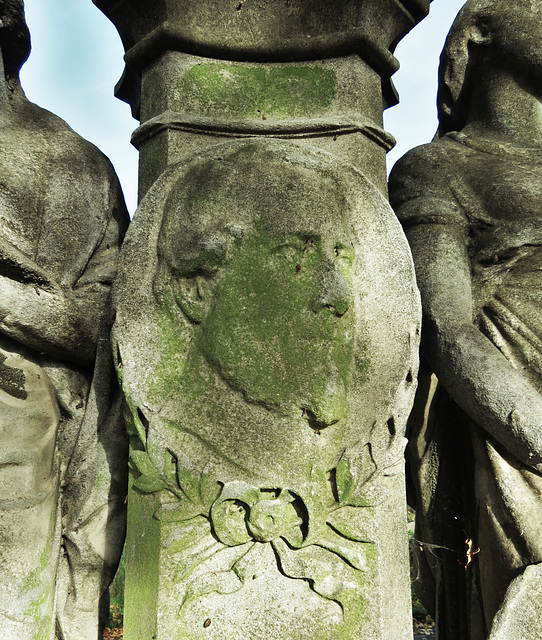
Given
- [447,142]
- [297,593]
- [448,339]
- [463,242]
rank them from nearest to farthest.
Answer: [297,593] → [448,339] → [463,242] → [447,142]

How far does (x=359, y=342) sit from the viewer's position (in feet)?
8.19

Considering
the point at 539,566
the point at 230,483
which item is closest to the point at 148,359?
the point at 230,483

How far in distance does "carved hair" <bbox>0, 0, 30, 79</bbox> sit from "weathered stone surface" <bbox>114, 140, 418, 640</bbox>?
91cm

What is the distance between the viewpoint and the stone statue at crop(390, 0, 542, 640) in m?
2.61

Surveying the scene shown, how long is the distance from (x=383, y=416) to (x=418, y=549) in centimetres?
90

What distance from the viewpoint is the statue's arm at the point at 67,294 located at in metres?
2.62

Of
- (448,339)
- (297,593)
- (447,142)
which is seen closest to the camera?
(297,593)

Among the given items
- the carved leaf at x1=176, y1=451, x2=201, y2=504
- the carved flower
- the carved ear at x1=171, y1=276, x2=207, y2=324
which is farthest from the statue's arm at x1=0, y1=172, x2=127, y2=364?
the carved flower

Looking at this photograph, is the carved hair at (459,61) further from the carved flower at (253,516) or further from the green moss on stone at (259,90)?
the carved flower at (253,516)

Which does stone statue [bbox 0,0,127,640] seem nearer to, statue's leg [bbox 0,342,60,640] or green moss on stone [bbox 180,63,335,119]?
statue's leg [bbox 0,342,60,640]

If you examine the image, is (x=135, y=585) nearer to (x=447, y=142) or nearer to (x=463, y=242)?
(x=463, y=242)

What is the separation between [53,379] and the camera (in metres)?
2.76

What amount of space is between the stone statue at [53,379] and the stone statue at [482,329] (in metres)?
1.19

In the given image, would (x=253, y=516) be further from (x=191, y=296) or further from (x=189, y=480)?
(x=191, y=296)
